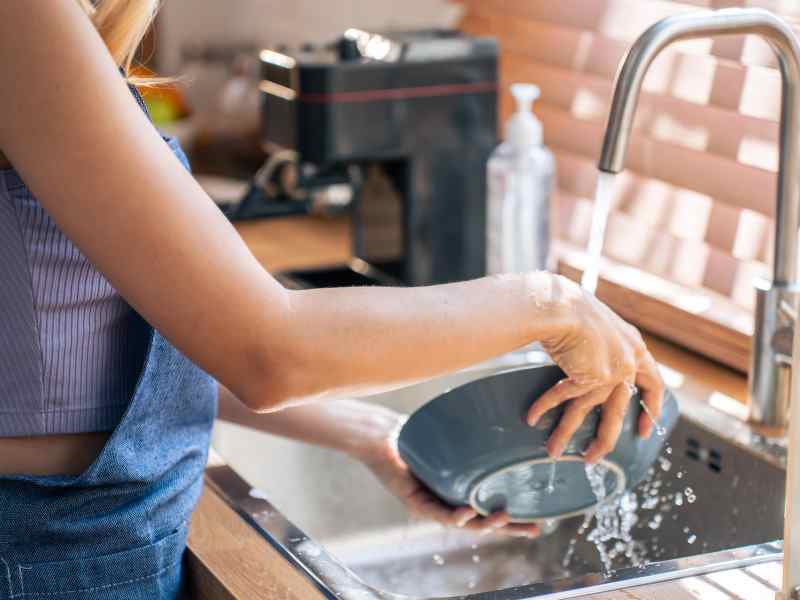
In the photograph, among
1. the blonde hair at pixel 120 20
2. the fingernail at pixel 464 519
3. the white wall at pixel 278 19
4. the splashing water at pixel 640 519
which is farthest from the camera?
the white wall at pixel 278 19

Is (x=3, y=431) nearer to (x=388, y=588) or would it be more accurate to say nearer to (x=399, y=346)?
(x=399, y=346)

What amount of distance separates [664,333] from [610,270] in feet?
0.55

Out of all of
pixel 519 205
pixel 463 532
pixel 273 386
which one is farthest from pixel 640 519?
pixel 273 386

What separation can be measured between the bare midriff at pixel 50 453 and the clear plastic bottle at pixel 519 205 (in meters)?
0.85

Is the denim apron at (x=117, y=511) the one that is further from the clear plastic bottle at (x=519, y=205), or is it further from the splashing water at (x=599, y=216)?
the clear plastic bottle at (x=519, y=205)

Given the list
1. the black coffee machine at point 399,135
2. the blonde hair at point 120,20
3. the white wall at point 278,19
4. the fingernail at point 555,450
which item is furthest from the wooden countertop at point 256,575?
the white wall at point 278,19

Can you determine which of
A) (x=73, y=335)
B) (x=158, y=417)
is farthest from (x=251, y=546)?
(x=73, y=335)

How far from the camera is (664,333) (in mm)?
1550

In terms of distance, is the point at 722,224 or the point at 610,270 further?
the point at 610,270

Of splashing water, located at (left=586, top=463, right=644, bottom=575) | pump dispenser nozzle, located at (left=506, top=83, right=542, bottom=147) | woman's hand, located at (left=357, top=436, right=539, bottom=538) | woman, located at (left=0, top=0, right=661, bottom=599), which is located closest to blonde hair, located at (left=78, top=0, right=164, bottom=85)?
woman, located at (left=0, top=0, right=661, bottom=599)

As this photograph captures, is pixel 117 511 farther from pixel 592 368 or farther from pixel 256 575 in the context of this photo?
pixel 592 368

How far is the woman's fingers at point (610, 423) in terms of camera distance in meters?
0.96

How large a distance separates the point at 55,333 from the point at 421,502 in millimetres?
428

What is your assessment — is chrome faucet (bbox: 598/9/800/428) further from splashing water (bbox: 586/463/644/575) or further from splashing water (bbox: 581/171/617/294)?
splashing water (bbox: 586/463/644/575)
